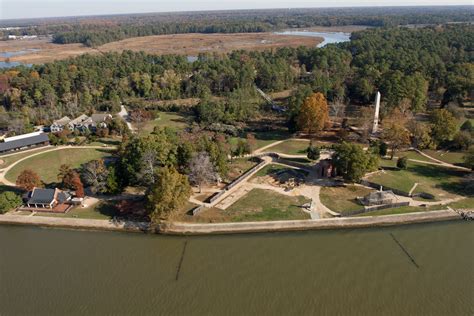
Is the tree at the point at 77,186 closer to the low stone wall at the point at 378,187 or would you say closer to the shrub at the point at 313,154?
the shrub at the point at 313,154

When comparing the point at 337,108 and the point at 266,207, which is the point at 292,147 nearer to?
the point at 337,108

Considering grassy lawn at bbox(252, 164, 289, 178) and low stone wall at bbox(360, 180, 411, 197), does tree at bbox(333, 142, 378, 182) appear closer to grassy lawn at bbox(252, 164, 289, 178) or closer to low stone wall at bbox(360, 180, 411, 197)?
low stone wall at bbox(360, 180, 411, 197)

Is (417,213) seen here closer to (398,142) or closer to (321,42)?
(398,142)

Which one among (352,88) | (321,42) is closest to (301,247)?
(352,88)

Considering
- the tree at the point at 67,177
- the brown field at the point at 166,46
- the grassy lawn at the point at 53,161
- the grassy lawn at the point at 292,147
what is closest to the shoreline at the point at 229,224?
the tree at the point at 67,177

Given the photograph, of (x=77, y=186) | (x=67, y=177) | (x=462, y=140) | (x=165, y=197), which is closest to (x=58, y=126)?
(x=67, y=177)
